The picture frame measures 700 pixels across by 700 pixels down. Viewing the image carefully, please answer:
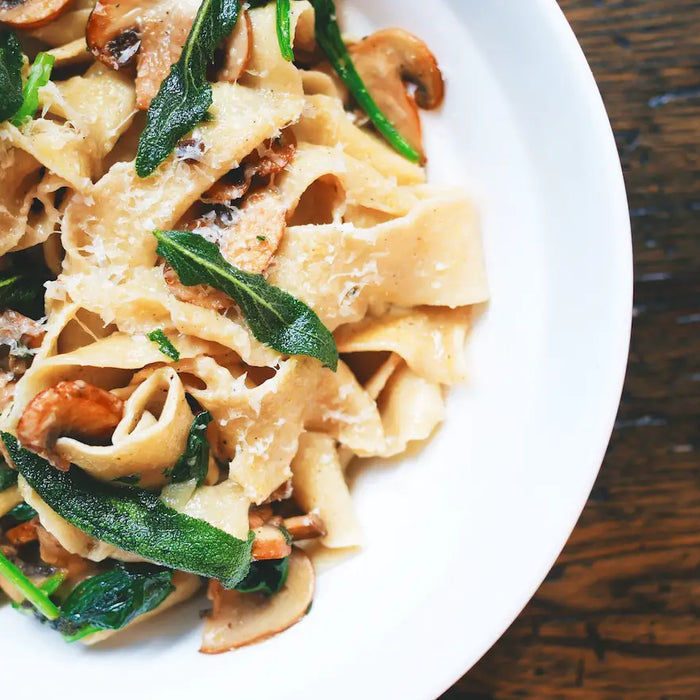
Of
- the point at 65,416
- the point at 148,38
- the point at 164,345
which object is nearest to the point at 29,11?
the point at 148,38

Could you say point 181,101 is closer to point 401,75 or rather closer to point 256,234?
point 256,234

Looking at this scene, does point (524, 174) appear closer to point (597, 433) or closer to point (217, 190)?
point (597, 433)

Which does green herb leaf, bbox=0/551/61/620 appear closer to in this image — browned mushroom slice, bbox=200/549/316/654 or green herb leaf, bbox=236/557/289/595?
browned mushroom slice, bbox=200/549/316/654

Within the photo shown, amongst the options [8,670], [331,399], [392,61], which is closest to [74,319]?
[331,399]

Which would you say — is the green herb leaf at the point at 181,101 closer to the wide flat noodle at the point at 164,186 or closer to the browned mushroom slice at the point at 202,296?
the wide flat noodle at the point at 164,186

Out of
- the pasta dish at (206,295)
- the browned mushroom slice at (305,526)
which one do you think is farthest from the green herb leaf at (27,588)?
the browned mushroom slice at (305,526)

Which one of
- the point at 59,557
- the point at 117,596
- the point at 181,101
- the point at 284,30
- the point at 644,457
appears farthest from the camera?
the point at 644,457
